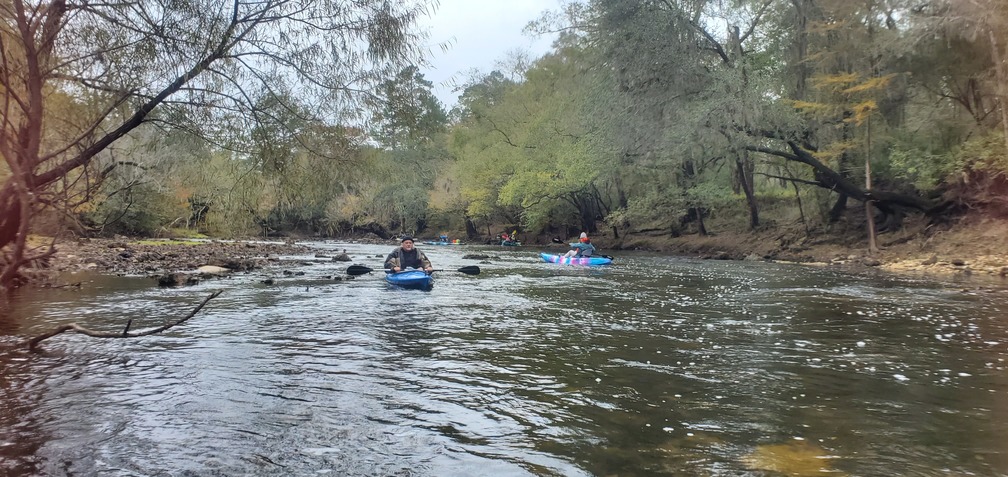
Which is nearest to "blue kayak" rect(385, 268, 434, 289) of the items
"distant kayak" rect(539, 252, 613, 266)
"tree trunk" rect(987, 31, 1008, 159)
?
"distant kayak" rect(539, 252, 613, 266)

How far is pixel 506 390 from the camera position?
5922 mm

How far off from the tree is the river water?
6.87 feet

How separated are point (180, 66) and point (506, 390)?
5159 mm

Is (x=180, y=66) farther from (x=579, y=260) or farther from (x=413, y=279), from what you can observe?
(x=579, y=260)

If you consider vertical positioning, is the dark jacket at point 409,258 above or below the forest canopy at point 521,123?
below

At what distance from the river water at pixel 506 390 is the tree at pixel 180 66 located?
209 centimetres

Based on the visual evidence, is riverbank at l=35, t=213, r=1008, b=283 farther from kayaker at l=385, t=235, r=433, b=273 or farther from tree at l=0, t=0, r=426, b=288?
tree at l=0, t=0, r=426, b=288

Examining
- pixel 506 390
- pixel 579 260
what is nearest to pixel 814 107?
pixel 579 260

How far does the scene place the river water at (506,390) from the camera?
4.23 metres

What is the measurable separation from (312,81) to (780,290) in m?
11.6

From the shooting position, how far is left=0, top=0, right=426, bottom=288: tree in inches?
248

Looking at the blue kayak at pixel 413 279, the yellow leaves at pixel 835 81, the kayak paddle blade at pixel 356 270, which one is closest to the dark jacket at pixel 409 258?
the blue kayak at pixel 413 279

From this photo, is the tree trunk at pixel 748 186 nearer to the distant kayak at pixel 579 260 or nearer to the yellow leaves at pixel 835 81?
the yellow leaves at pixel 835 81

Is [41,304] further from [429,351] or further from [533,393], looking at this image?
[533,393]
